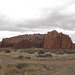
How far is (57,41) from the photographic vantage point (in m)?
72.6

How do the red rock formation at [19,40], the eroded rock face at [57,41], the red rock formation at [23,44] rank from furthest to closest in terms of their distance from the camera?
the red rock formation at [19,40], the red rock formation at [23,44], the eroded rock face at [57,41]

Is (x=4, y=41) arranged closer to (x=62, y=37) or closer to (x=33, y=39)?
(x=33, y=39)

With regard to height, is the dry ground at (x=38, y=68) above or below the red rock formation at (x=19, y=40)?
below

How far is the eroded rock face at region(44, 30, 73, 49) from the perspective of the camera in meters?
71.6

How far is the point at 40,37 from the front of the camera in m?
88.1

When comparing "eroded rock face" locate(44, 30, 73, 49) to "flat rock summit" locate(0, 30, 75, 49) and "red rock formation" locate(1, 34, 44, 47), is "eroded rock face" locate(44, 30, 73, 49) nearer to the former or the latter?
"flat rock summit" locate(0, 30, 75, 49)

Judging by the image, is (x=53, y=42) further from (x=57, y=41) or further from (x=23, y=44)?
(x=23, y=44)

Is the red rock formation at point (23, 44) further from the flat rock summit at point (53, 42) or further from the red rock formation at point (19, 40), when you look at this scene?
the red rock formation at point (19, 40)

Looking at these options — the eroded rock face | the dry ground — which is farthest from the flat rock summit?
the dry ground

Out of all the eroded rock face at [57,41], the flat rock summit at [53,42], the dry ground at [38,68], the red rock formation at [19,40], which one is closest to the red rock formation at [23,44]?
the flat rock summit at [53,42]

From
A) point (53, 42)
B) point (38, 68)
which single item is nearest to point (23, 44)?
point (53, 42)

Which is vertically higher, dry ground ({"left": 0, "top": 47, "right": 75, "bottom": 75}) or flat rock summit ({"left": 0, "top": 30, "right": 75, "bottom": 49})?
flat rock summit ({"left": 0, "top": 30, "right": 75, "bottom": 49})

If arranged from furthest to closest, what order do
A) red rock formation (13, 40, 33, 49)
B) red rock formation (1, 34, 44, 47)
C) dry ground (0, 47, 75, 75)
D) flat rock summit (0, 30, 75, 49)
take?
red rock formation (1, 34, 44, 47), red rock formation (13, 40, 33, 49), flat rock summit (0, 30, 75, 49), dry ground (0, 47, 75, 75)

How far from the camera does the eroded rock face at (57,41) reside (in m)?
71.6
